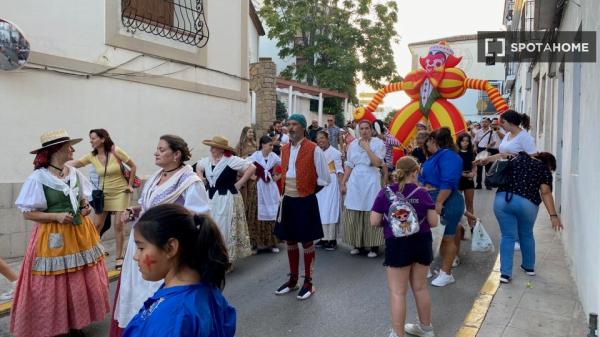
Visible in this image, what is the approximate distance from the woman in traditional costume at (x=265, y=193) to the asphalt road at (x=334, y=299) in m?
0.36

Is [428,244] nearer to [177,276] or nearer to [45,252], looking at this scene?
[177,276]

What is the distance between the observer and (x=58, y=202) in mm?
3994

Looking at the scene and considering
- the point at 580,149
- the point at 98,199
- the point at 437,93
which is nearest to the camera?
the point at 580,149

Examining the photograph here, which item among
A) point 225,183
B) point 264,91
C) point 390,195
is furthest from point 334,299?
point 264,91

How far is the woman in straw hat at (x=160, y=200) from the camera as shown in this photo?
3494 millimetres

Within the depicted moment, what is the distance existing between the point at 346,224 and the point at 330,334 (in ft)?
9.14

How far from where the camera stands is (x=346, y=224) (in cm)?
685

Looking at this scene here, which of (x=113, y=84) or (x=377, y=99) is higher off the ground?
(x=377, y=99)

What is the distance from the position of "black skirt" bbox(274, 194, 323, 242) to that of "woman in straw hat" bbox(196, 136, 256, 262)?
828 millimetres

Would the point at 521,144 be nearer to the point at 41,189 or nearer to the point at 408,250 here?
the point at 408,250

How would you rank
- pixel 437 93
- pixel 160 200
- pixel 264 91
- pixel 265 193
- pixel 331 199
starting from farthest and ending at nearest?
pixel 264 91
pixel 437 93
pixel 331 199
pixel 265 193
pixel 160 200

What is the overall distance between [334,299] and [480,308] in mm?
1386

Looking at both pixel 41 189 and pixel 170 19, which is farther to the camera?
pixel 170 19

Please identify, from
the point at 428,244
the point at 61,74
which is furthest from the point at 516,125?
the point at 61,74
